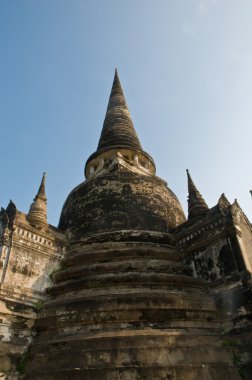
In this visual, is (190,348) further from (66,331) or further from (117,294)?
(66,331)

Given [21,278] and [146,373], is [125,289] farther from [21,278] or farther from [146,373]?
[21,278]

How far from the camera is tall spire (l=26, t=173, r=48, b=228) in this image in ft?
37.8

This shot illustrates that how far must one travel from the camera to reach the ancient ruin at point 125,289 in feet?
22.0

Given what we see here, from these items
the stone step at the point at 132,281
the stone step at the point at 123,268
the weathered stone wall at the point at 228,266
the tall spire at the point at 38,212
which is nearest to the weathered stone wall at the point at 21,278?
the tall spire at the point at 38,212

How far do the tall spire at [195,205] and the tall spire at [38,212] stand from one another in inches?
217

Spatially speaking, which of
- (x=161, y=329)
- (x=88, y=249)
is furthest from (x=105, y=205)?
(x=161, y=329)

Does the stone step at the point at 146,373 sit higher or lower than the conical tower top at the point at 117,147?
lower

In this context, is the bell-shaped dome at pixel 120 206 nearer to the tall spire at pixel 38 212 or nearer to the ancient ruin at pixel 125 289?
the ancient ruin at pixel 125 289

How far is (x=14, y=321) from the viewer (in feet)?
27.1

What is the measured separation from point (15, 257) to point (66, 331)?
9.27ft

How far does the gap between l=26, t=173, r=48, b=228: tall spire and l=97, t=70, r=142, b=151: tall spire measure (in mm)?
5137

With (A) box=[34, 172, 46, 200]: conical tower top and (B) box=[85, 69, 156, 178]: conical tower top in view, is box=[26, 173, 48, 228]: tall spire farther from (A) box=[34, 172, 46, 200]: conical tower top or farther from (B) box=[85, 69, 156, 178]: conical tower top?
(B) box=[85, 69, 156, 178]: conical tower top

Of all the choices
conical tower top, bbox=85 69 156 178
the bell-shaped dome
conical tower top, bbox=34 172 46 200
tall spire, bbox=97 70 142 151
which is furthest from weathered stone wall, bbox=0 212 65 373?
tall spire, bbox=97 70 142 151

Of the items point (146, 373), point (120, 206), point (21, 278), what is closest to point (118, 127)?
point (120, 206)
